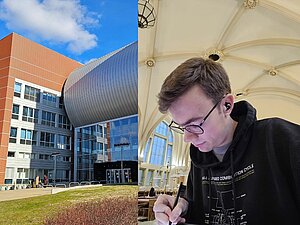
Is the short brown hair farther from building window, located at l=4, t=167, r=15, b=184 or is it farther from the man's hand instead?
building window, located at l=4, t=167, r=15, b=184

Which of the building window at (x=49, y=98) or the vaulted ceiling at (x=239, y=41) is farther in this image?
the vaulted ceiling at (x=239, y=41)

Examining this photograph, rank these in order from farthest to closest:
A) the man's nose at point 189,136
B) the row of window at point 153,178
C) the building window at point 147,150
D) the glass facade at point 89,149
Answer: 1. the building window at point 147,150
2. the row of window at point 153,178
3. the glass facade at point 89,149
4. the man's nose at point 189,136

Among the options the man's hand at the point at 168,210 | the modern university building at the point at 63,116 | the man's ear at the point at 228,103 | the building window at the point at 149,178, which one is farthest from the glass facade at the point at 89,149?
the man's ear at the point at 228,103

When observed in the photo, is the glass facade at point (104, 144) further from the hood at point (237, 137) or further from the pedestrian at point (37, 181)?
the hood at point (237, 137)

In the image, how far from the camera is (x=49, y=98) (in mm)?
1554

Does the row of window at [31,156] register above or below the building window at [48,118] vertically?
below

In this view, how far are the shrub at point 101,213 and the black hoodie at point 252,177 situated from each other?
1.16m

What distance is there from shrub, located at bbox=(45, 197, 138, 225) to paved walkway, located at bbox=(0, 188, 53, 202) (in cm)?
17

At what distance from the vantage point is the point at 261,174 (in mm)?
601

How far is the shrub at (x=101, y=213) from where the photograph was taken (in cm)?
176

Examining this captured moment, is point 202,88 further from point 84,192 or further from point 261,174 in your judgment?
point 84,192

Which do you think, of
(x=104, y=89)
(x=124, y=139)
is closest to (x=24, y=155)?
(x=104, y=89)

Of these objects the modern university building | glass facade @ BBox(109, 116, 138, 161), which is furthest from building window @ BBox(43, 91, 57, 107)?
glass facade @ BBox(109, 116, 138, 161)

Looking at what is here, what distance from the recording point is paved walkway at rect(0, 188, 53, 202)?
1.33 meters
